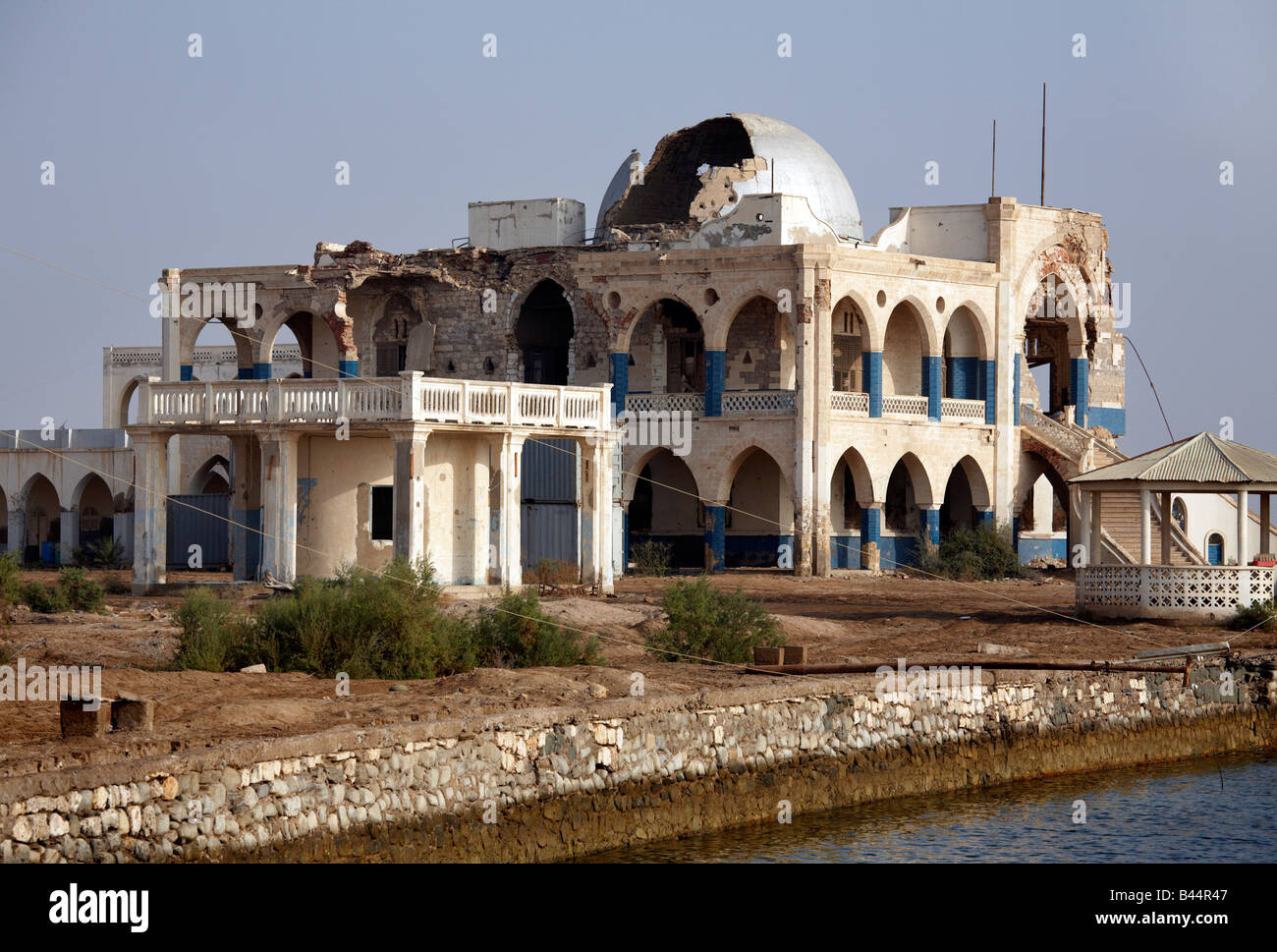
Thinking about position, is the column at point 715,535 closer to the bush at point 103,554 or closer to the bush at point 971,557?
the bush at point 971,557

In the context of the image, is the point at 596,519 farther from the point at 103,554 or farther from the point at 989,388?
the point at 103,554

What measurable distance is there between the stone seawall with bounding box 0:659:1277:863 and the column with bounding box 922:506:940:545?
1841 cm

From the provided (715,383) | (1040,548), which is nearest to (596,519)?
(715,383)

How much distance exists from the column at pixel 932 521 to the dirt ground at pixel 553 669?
3.55 metres

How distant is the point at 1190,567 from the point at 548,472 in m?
13.1

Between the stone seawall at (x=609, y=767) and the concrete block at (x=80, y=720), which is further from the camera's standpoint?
the concrete block at (x=80, y=720)

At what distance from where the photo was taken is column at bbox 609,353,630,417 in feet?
132

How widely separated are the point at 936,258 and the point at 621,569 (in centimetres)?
1092

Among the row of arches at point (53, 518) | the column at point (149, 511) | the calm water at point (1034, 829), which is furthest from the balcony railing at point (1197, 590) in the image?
the row of arches at point (53, 518)

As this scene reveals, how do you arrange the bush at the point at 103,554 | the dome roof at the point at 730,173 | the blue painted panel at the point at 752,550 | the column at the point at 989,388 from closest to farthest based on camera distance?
1. the blue painted panel at the point at 752,550
2. the bush at the point at 103,554
3. the column at the point at 989,388
4. the dome roof at the point at 730,173

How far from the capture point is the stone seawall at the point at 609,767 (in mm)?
10852
